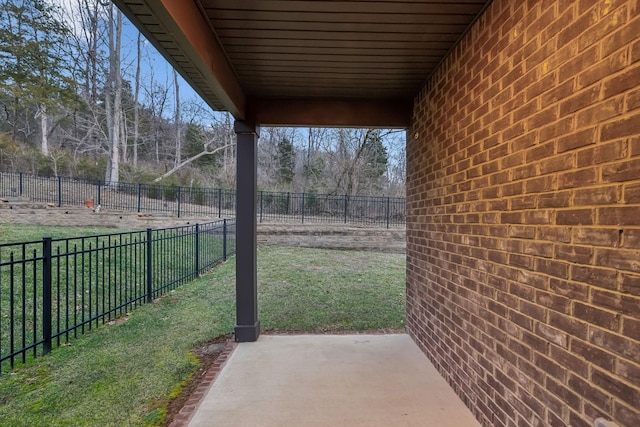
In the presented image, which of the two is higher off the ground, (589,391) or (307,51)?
(307,51)

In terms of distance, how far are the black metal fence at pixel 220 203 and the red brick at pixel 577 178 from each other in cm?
1229

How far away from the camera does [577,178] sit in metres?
1.41

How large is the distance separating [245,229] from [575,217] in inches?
120

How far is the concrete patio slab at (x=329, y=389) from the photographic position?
234cm

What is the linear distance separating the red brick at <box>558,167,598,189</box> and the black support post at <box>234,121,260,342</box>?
2902mm

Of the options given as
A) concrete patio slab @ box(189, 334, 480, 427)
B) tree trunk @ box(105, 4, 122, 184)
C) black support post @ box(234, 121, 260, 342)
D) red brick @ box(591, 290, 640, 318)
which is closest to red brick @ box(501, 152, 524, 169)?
red brick @ box(591, 290, 640, 318)

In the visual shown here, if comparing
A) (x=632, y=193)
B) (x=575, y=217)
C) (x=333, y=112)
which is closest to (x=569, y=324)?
(x=575, y=217)

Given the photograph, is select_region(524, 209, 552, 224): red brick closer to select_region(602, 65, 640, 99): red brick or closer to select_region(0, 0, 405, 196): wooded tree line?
select_region(602, 65, 640, 99): red brick

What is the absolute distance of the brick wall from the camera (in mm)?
1206

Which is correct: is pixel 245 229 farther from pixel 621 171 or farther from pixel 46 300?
pixel 621 171

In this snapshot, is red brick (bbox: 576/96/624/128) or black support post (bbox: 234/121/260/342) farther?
black support post (bbox: 234/121/260/342)

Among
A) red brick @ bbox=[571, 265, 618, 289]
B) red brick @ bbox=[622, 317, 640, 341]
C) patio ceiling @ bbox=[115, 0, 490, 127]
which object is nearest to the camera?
red brick @ bbox=[622, 317, 640, 341]

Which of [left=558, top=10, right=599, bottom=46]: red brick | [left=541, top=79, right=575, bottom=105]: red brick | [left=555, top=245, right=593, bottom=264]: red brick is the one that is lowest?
[left=555, top=245, right=593, bottom=264]: red brick

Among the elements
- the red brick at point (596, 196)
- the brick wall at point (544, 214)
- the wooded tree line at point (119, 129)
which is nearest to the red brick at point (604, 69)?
the brick wall at point (544, 214)
